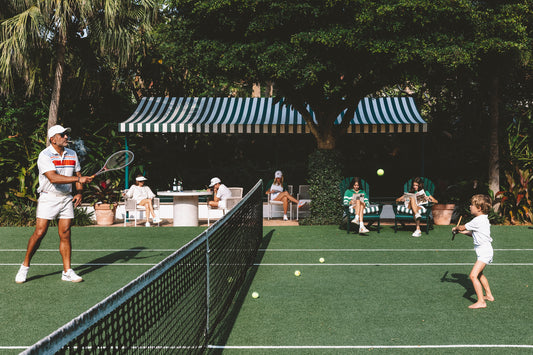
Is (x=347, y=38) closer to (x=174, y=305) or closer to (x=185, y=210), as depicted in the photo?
(x=185, y=210)

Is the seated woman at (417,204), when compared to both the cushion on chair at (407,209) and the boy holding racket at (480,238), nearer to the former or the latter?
the cushion on chair at (407,209)

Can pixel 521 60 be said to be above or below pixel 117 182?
above

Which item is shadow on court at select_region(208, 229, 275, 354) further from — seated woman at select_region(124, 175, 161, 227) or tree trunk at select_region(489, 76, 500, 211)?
tree trunk at select_region(489, 76, 500, 211)

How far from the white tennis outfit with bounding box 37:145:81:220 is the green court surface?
42.2 inches

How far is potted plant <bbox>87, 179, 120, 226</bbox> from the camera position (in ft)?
49.1

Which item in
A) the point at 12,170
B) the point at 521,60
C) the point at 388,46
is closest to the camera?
the point at 388,46

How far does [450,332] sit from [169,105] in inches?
571

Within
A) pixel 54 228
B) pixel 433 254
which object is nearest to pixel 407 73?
pixel 433 254

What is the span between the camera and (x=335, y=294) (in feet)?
22.8

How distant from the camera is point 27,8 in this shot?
14.9 m

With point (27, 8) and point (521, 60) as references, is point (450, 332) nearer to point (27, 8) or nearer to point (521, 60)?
point (521, 60)

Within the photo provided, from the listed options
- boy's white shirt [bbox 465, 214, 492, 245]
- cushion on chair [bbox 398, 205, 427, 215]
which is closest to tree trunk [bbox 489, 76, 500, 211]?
cushion on chair [bbox 398, 205, 427, 215]

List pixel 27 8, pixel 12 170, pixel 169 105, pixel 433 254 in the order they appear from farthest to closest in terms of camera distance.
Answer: pixel 169 105
pixel 12 170
pixel 27 8
pixel 433 254

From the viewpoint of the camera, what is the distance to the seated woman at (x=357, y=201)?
41.1 ft
